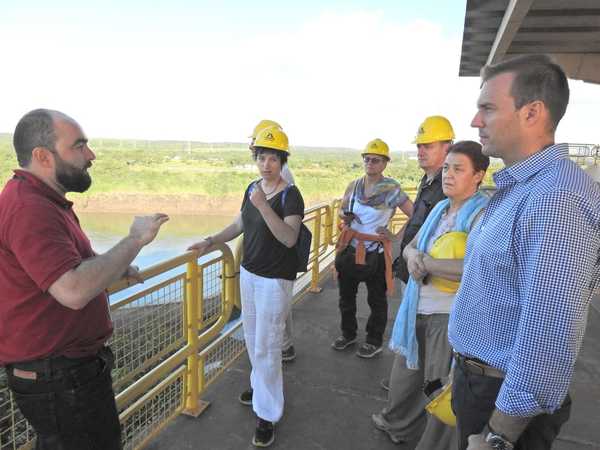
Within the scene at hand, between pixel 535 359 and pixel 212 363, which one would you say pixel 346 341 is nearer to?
pixel 212 363

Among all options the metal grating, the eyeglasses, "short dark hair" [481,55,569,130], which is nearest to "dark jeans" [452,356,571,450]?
"short dark hair" [481,55,569,130]

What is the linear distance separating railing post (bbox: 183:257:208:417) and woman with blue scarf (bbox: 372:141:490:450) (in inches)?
51.2

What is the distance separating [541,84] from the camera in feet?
3.81

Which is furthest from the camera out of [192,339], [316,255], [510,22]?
[316,255]

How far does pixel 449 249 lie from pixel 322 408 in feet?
5.59

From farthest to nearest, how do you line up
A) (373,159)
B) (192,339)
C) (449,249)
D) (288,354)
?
(288,354) → (373,159) → (192,339) → (449,249)

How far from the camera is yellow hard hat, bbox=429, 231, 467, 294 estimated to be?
2.07 meters

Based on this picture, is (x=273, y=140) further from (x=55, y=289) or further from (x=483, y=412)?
(x=483, y=412)

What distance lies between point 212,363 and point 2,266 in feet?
7.58

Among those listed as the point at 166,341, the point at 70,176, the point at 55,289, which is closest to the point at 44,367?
the point at 55,289

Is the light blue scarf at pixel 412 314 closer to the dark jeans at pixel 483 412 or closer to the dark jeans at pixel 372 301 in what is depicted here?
the dark jeans at pixel 483 412

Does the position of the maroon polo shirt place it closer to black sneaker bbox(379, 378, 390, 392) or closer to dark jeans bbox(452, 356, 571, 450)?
dark jeans bbox(452, 356, 571, 450)

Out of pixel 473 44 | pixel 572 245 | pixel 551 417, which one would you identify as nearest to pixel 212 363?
pixel 551 417

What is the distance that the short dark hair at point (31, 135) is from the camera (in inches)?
60.1
